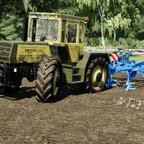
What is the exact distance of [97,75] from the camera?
974 centimetres

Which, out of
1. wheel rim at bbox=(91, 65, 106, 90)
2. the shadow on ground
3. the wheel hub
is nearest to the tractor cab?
wheel rim at bbox=(91, 65, 106, 90)

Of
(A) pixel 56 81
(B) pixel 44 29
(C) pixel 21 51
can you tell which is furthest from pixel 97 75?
(C) pixel 21 51

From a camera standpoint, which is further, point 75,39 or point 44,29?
point 75,39

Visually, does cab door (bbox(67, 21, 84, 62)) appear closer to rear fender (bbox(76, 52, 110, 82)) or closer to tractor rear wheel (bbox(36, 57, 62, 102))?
rear fender (bbox(76, 52, 110, 82))

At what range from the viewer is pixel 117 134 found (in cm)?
550

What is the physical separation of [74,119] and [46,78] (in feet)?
5.37

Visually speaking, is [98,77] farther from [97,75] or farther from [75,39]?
[75,39]

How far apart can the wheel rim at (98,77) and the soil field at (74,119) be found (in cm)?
56

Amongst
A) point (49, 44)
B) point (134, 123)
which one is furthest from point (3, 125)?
point (49, 44)

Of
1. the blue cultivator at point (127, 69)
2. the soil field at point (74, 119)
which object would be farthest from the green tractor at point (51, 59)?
the blue cultivator at point (127, 69)

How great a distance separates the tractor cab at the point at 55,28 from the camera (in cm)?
851

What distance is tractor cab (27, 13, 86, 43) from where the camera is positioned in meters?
8.51

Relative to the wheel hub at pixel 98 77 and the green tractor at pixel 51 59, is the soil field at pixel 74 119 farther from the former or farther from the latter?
the wheel hub at pixel 98 77

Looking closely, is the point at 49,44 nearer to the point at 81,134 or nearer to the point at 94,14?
the point at 81,134
